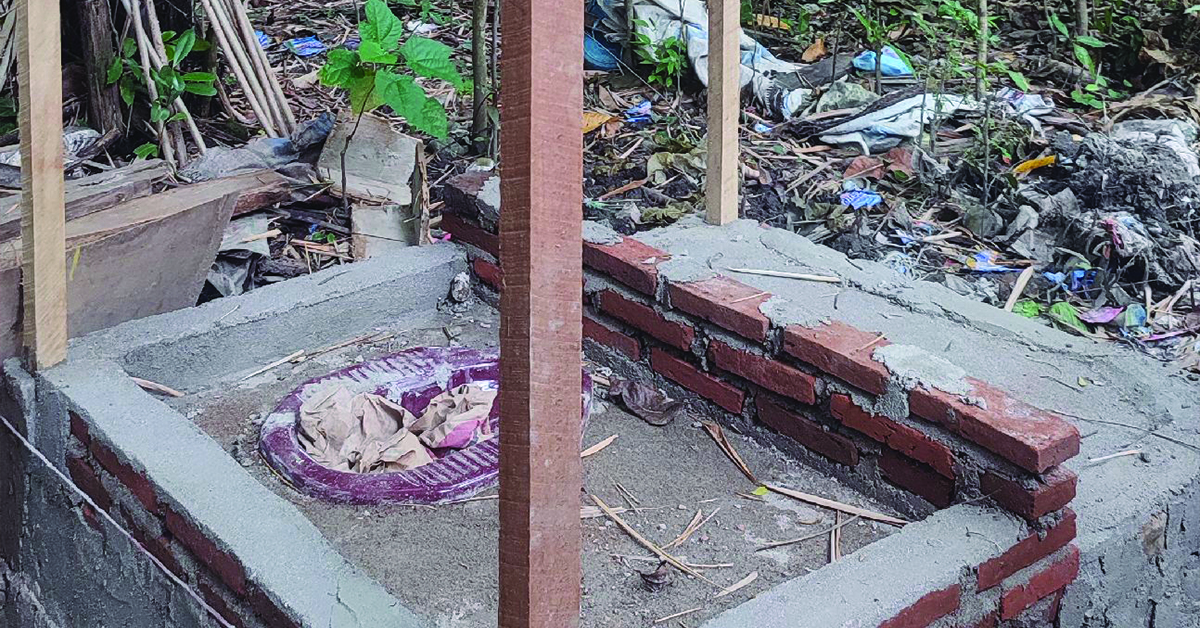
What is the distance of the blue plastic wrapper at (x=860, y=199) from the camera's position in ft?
15.1

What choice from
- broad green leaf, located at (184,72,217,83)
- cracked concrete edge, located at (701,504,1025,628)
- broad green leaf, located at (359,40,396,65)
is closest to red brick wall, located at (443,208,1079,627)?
cracked concrete edge, located at (701,504,1025,628)

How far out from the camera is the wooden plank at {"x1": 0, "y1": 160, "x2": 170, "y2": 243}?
316 centimetres

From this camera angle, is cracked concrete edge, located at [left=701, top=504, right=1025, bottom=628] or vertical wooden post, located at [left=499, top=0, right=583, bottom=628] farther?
cracked concrete edge, located at [left=701, top=504, right=1025, bottom=628]

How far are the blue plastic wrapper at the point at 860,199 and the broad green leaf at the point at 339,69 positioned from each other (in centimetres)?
195

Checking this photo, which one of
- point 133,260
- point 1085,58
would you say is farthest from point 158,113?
point 1085,58

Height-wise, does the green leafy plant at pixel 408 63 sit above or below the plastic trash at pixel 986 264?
above

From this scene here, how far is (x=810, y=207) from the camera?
4.60m

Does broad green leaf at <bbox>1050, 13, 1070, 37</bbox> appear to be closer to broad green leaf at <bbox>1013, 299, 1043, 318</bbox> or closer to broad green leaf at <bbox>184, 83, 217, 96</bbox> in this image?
broad green leaf at <bbox>1013, 299, 1043, 318</bbox>

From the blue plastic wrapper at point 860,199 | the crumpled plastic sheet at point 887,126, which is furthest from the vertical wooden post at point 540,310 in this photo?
the crumpled plastic sheet at point 887,126

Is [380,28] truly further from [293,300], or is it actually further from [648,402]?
[648,402]

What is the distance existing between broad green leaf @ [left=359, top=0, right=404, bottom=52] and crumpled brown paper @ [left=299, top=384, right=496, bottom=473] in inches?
63.2

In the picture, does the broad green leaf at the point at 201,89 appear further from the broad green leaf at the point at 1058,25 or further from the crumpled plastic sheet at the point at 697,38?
the broad green leaf at the point at 1058,25

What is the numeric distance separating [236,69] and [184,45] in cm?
21

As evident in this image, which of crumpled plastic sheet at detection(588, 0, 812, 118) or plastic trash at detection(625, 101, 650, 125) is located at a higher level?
crumpled plastic sheet at detection(588, 0, 812, 118)
